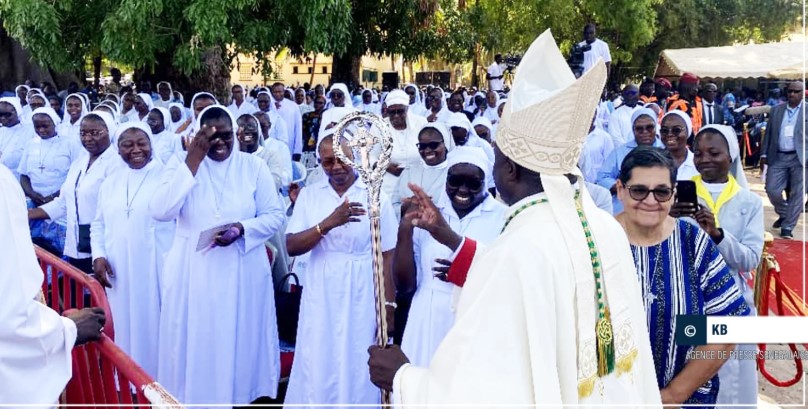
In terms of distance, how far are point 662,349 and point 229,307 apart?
2.62m

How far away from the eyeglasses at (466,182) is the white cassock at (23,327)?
1.88 meters

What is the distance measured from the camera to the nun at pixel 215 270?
164 inches

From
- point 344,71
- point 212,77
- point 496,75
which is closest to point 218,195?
point 212,77

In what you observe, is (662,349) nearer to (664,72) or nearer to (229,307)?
(229,307)

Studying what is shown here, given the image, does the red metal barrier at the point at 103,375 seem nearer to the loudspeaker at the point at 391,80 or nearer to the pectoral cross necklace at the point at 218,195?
the pectoral cross necklace at the point at 218,195

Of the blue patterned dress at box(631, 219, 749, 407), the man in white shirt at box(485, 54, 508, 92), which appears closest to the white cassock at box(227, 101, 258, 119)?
the man in white shirt at box(485, 54, 508, 92)

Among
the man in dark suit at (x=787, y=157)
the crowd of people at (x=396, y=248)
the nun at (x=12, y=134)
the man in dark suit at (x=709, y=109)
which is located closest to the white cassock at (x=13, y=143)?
the nun at (x=12, y=134)

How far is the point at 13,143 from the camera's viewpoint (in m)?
8.16

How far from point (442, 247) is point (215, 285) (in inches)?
60.7

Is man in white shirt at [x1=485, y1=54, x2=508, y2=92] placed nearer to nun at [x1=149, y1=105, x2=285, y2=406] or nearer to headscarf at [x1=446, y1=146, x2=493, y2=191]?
nun at [x1=149, y1=105, x2=285, y2=406]

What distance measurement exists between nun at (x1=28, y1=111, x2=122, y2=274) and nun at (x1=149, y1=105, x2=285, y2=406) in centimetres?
113

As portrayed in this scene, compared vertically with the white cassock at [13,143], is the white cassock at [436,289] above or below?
below

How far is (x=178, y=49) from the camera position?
9.39 metres

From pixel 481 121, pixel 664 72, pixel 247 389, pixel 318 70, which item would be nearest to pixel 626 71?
pixel 664 72
